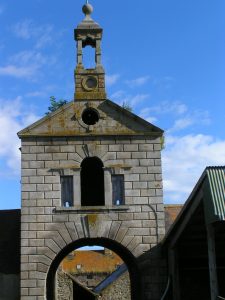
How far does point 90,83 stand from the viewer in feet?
64.5

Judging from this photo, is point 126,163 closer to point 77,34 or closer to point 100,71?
point 100,71

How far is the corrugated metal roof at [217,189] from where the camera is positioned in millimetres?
11820

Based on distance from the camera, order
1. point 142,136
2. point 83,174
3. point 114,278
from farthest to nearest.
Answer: point 114,278 < point 83,174 < point 142,136

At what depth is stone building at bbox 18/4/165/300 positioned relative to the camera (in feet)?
57.9

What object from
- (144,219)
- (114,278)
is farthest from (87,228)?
(114,278)

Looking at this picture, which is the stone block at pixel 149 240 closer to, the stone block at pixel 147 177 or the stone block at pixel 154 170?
the stone block at pixel 147 177

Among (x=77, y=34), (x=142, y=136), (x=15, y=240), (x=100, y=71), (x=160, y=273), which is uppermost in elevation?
(x=77, y=34)

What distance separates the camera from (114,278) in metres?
33.8

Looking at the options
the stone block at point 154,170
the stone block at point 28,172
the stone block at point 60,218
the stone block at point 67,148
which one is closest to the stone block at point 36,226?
the stone block at point 60,218

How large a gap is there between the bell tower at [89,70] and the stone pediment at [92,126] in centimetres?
39

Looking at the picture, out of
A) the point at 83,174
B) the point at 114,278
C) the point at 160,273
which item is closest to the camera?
the point at 160,273

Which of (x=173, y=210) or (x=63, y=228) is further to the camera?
(x=173, y=210)

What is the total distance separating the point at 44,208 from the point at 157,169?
4.18 metres

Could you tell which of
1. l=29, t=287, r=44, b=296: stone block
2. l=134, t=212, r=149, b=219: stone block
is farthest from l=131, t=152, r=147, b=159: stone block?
l=29, t=287, r=44, b=296: stone block
